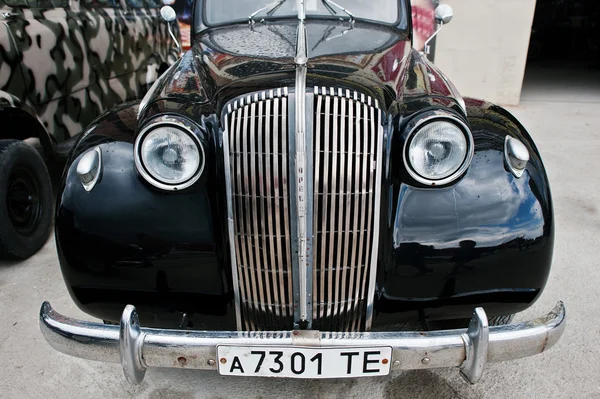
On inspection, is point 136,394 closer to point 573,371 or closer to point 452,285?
point 452,285

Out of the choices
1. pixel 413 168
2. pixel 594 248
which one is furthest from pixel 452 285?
pixel 594 248

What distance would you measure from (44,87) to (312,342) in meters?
3.13

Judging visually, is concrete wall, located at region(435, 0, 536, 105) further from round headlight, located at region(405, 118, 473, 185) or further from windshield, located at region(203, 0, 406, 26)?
round headlight, located at region(405, 118, 473, 185)

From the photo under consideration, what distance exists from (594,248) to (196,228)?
3.04 meters

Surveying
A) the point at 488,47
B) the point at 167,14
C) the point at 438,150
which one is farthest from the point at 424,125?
the point at 488,47

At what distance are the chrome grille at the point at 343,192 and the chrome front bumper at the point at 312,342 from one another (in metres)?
0.24

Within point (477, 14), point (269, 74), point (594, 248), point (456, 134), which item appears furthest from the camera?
point (477, 14)

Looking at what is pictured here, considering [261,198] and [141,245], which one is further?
[141,245]

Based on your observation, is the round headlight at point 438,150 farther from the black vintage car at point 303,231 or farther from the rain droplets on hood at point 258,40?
the rain droplets on hood at point 258,40

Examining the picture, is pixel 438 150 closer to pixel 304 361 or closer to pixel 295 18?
pixel 304 361

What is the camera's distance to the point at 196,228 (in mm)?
1959

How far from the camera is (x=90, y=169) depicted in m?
2.01

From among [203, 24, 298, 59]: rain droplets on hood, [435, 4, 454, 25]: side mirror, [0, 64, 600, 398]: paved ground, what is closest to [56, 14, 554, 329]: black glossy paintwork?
[203, 24, 298, 59]: rain droplets on hood

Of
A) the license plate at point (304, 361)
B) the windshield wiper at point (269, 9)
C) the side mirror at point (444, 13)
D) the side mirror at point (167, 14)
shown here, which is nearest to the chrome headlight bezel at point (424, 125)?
the license plate at point (304, 361)
